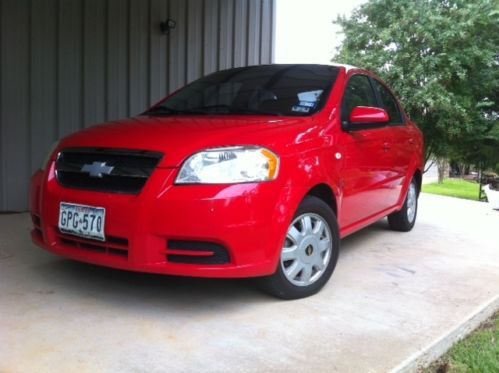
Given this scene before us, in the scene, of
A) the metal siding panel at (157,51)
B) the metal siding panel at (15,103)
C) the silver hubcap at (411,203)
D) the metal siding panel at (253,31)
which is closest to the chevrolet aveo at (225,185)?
the silver hubcap at (411,203)

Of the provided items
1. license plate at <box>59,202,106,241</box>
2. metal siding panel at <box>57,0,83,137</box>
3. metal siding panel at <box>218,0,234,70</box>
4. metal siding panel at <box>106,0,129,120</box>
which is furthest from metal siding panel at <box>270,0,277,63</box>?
license plate at <box>59,202,106,241</box>

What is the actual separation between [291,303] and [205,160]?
1.06 m

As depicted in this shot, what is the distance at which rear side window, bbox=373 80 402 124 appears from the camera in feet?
16.4

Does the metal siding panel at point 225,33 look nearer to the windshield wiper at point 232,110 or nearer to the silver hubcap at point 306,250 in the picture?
the windshield wiper at point 232,110

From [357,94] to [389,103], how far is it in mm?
983

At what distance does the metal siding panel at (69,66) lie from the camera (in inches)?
232

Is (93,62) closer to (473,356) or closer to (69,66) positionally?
(69,66)

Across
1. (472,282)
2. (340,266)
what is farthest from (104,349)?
(472,282)

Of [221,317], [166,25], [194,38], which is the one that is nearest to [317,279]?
[221,317]

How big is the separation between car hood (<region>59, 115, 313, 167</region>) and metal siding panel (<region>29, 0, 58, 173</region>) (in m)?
2.51

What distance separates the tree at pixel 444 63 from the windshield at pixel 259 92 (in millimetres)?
11040

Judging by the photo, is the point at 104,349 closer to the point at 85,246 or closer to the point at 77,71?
the point at 85,246

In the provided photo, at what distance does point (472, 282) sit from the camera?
4.06m

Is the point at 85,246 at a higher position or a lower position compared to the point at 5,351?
higher
